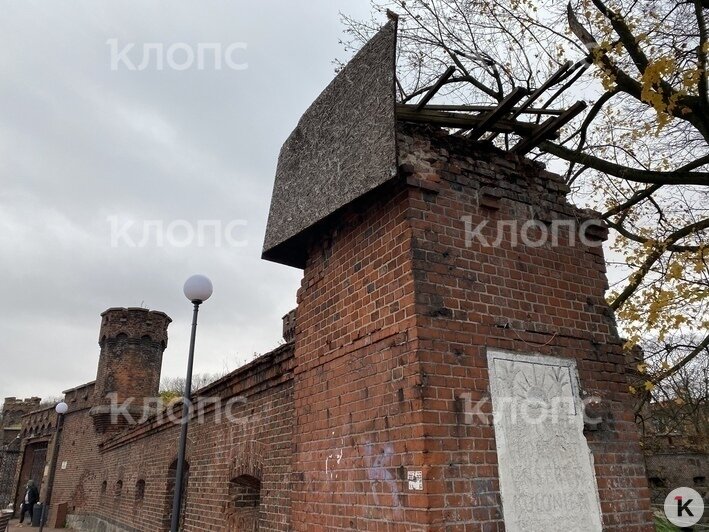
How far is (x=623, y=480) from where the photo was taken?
4.09 metres

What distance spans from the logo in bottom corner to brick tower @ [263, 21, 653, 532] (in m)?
3.37

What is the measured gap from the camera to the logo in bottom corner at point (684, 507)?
671 cm

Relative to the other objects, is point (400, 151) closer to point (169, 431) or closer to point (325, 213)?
point (325, 213)

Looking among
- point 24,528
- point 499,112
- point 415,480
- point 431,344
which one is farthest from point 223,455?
point 24,528

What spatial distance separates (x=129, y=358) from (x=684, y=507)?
20.6 m

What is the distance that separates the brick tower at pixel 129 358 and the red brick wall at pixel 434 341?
19074 millimetres

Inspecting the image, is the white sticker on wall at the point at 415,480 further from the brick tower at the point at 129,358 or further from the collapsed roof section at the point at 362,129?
the brick tower at the point at 129,358

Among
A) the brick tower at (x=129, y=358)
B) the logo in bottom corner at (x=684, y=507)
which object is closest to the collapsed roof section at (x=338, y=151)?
the logo in bottom corner at (x=684, y=507)

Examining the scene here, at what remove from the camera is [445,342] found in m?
3.69

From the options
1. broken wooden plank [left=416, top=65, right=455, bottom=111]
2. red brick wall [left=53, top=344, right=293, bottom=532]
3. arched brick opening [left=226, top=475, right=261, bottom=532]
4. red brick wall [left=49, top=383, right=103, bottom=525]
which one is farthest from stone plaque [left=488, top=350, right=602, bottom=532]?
red brick wall [left=49, top=383, right=103, bottom=525]

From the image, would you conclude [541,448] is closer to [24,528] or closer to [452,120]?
[452,120]

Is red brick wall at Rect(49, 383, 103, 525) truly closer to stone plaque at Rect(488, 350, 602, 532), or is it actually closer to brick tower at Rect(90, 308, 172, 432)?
brick tower at Rect(90, 308, 172, 432)

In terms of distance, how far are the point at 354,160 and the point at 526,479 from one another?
107 inches

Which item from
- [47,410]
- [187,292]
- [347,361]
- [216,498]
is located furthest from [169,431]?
[47,410]
